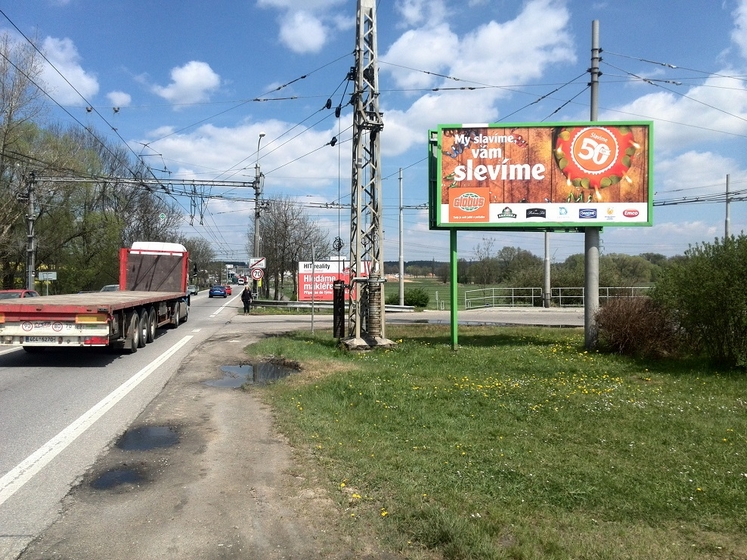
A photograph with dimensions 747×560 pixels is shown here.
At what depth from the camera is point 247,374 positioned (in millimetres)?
12641

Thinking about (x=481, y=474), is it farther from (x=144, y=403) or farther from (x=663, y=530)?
(x=144, y=403)

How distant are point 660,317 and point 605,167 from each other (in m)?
4.00

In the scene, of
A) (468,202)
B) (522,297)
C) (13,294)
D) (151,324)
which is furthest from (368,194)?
(522,297)

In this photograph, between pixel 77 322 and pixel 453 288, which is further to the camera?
pixel 453 288

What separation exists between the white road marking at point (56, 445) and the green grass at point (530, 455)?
2.42m

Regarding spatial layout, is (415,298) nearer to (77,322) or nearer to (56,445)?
(77,322)

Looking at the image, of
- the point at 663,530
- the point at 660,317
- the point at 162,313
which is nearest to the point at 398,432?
the point at 663,530

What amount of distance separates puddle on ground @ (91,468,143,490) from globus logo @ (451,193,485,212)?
1115 centimetres

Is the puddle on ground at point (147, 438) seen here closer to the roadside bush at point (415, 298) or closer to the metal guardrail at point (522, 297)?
the metal guardrail at point (522, 297)

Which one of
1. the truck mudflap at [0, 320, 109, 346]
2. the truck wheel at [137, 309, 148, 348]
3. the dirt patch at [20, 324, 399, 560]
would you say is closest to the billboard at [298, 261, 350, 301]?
the truck wheel at [137, 309, 148, 348]

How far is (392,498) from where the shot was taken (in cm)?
509

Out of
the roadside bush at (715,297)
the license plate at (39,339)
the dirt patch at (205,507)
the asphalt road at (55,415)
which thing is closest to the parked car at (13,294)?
the asphalt road at (55,415)

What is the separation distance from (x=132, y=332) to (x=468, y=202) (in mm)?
8828

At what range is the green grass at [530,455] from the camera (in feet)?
14.3
